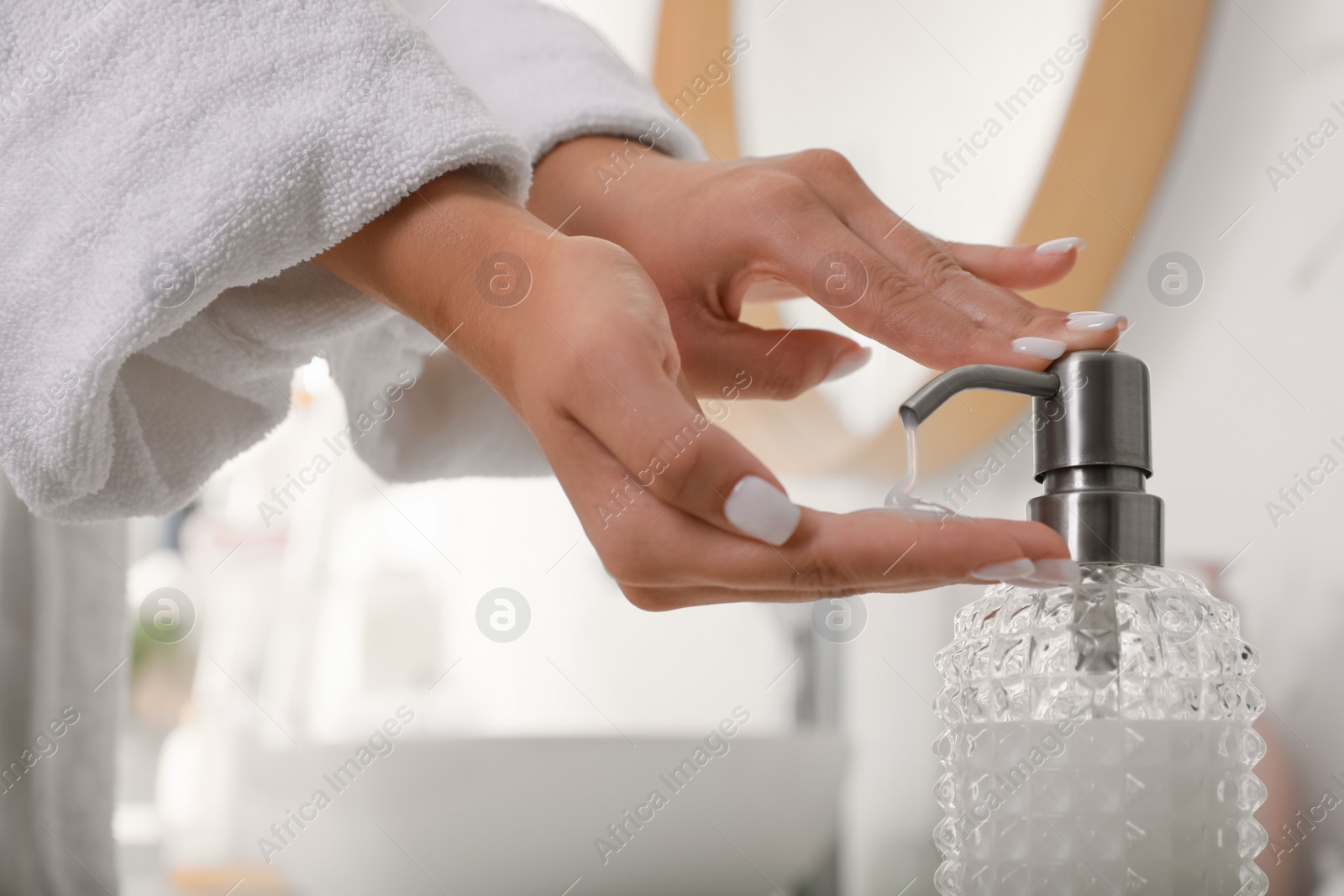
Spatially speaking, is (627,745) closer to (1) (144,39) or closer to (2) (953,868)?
(2) (953,868)

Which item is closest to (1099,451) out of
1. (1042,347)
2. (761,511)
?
(1042,347)

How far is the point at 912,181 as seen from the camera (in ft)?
1.95

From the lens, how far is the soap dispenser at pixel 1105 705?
331 mm

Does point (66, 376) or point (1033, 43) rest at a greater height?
point (1033, 43)

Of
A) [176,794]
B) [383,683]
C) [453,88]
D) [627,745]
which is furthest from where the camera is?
[176,794]

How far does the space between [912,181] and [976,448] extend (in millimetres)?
162

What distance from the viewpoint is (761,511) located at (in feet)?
0.82

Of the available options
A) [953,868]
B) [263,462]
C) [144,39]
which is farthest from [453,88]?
[263,462]

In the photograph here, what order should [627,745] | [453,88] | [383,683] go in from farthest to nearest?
[383,683], [627,745], [453,88]

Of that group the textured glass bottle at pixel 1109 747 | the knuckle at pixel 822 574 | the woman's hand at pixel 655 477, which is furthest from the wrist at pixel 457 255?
the textured glass bottle at pixel 1109 747

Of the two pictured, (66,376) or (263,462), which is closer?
(66,376)

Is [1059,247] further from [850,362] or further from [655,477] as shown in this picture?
[655,477]

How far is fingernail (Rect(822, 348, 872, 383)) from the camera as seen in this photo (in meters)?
0.45

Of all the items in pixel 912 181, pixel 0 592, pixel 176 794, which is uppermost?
pixel 912 181
